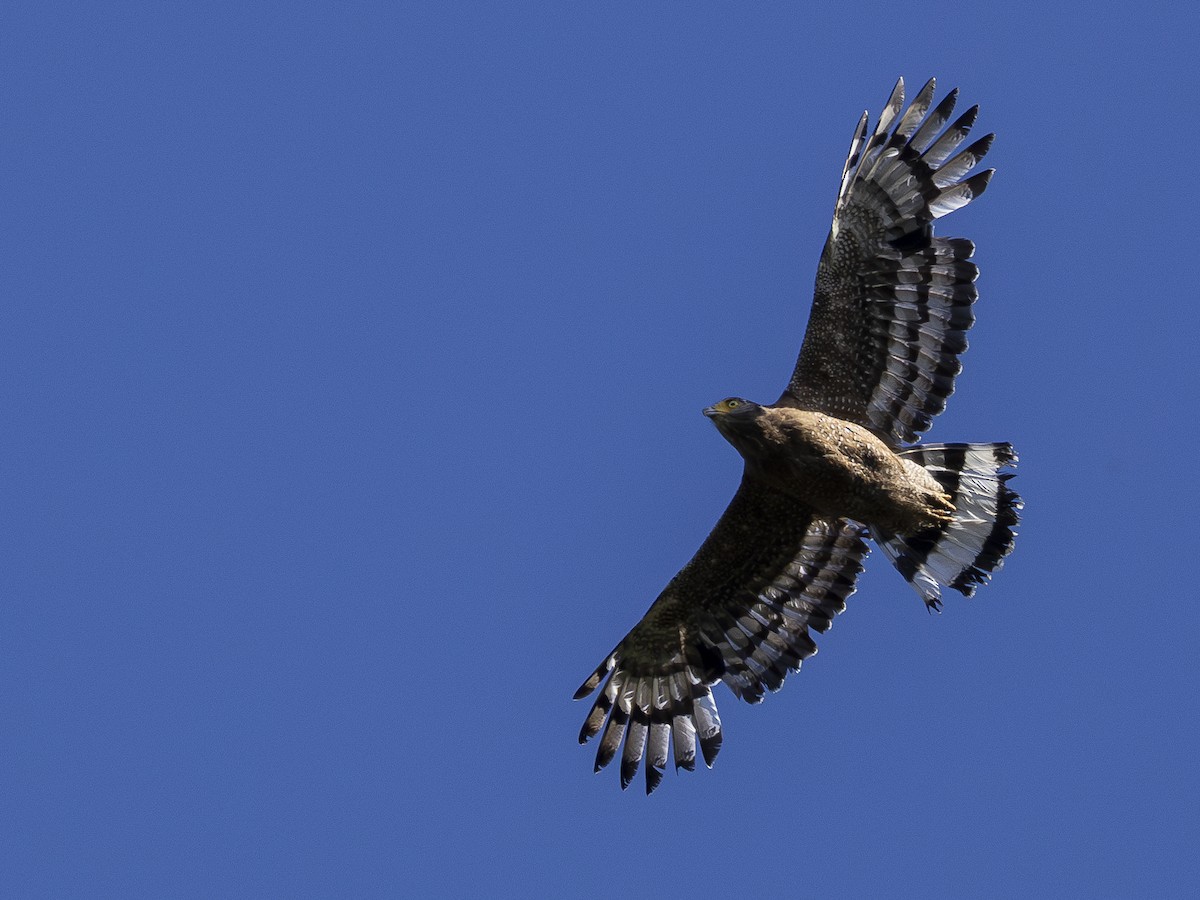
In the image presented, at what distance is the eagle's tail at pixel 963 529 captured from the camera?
55.2 ft

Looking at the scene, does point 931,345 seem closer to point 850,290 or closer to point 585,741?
point 850,290

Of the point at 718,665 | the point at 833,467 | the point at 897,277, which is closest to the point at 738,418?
the point at 833,467

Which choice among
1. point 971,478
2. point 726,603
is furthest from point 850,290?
point 726,603

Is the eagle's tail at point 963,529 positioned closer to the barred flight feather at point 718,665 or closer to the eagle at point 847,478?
the eagle at point 847,478

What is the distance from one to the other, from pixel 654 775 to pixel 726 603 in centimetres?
162

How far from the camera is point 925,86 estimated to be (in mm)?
16594

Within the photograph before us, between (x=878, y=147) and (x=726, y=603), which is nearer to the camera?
(x=878, y=147)

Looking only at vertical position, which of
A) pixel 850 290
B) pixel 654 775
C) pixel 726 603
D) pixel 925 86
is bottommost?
pixel 654 775

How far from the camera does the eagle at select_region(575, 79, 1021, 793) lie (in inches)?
649

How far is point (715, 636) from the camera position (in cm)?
1772

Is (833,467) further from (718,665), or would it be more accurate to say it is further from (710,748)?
(710,748)

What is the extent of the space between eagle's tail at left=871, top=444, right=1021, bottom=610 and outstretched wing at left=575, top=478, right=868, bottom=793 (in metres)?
0.58

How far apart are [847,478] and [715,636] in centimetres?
219

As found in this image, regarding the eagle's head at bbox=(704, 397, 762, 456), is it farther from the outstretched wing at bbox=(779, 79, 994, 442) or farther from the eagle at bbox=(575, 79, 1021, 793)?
the outstretched wing at bbox=(779, 79, 994, 442)
